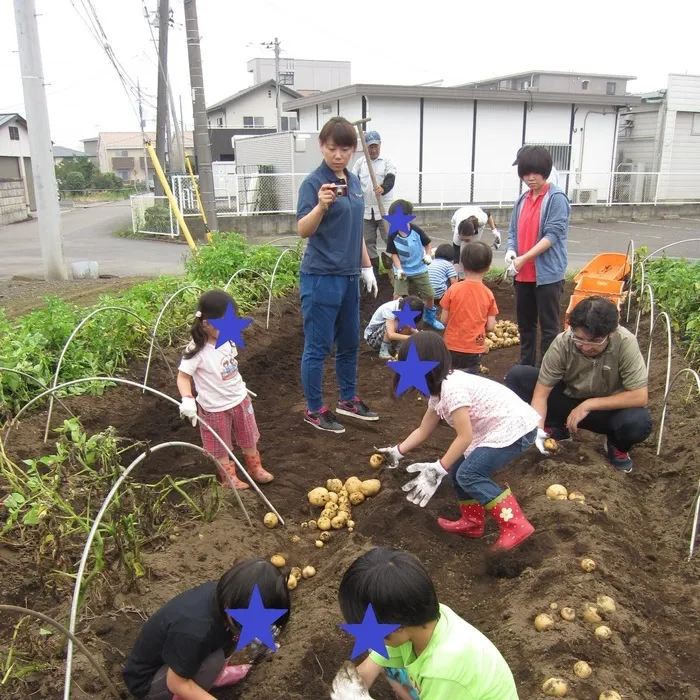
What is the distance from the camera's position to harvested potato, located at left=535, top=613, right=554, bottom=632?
7.47 ft

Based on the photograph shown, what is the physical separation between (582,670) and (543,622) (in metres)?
0.26

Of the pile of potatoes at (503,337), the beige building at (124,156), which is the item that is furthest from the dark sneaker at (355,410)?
the beige building at (124,156)

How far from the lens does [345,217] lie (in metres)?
3.89

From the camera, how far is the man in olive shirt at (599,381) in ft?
10.7

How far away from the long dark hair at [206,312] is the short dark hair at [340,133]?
1.16 m

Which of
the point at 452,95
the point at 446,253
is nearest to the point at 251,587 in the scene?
the point at 446,253

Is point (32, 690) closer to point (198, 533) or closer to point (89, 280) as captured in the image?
point (198, 533)

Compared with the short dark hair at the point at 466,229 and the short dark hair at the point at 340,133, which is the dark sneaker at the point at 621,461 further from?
the short dark hair at the point at 466,229

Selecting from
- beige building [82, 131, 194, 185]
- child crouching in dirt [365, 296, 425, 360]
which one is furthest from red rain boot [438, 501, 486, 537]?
beige building [82, 131, 194, 185]

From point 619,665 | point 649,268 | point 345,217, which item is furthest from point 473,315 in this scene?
point 649,268

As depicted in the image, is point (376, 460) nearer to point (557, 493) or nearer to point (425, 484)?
point (425, 484)

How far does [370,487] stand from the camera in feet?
11.4

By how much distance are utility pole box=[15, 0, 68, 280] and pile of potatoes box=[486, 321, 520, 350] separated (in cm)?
709

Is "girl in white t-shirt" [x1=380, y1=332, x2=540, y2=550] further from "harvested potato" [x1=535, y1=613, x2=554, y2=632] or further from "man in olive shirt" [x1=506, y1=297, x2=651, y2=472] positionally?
"man in olive shirt" [x1=506, y1=297, x2=651, y2=472]
